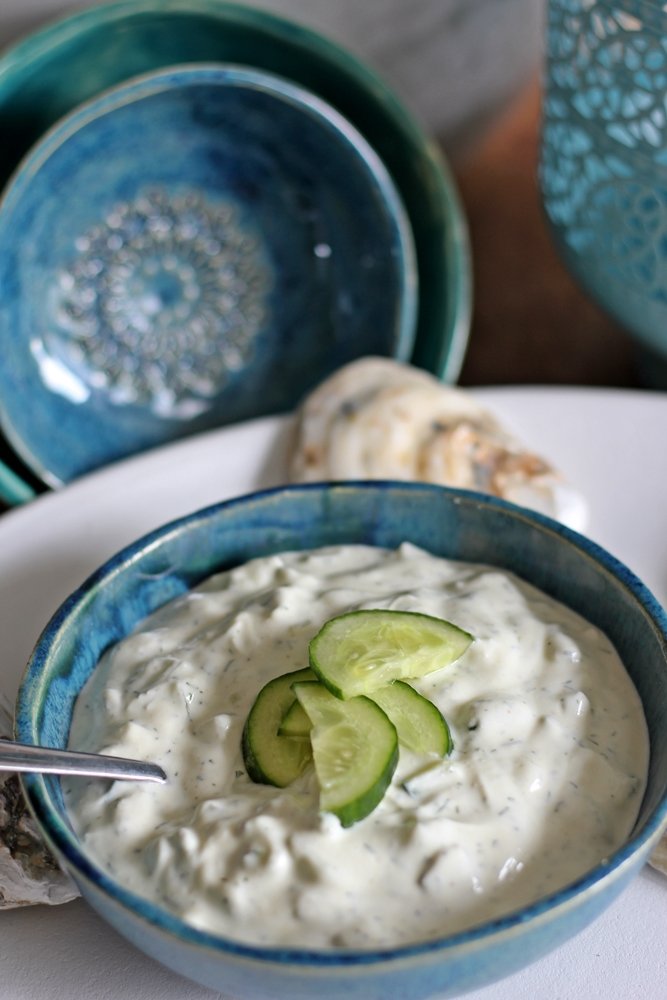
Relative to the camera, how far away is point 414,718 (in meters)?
1.22

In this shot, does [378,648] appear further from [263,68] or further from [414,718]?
[263,68]

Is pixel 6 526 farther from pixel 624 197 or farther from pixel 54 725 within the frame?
pixel 624 197

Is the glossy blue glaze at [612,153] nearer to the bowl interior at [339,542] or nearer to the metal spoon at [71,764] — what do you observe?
the bowl interior at [339,542]

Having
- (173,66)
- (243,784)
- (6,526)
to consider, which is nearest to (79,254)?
(173,66)

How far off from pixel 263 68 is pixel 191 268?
374 millimetres

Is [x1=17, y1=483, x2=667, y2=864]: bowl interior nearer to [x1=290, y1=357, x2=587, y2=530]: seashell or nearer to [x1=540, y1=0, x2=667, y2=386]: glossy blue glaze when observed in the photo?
[x1=290, y1=357, x2=587, y2=530]: seashell

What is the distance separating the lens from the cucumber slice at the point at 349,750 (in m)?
1.13

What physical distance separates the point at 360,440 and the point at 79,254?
2.03 ft

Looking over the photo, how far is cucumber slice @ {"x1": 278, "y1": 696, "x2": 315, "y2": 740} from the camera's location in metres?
1.22

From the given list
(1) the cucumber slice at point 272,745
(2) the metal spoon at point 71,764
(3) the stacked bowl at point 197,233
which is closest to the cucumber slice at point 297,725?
(1) the cucumber slice at point 272,745

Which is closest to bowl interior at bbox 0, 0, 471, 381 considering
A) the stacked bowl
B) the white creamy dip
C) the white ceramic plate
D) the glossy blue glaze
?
the stacked bowl

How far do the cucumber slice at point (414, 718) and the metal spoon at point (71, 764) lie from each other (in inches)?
9.4

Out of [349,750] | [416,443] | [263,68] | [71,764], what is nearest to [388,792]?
[349,750]

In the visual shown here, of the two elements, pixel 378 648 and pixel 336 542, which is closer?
pixel 378 648
